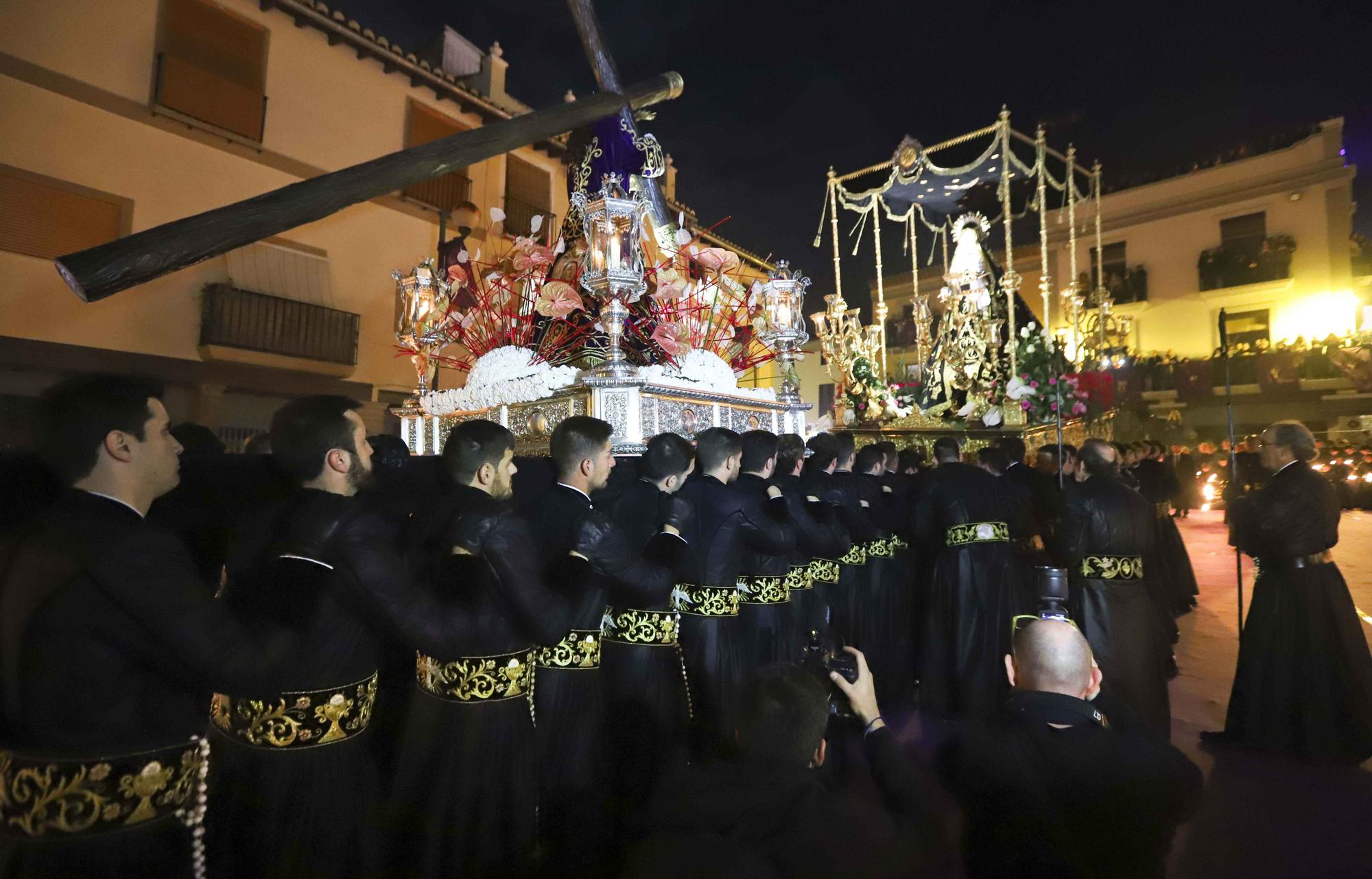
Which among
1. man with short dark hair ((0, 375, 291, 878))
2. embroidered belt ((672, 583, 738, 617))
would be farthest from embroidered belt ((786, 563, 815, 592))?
man with short dark hair ((0, 375, 291, 878))

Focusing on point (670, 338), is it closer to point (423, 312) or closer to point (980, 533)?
point (423, 312)

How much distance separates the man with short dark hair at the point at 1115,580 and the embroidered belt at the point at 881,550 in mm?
1620

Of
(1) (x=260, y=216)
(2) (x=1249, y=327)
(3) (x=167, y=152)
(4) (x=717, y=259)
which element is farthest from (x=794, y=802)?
(2) (x=1249, y=327)

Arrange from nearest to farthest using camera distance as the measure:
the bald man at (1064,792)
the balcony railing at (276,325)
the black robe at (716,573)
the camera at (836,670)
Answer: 1. the bald man at (1064,792)
2. the camera at (836,670)
3. the black robe at (716,573)
4. the balcony railing at (276,325)

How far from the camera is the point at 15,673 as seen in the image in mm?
1427

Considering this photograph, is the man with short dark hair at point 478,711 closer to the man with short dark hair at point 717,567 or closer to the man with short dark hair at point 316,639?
the man with short dark hair at point 316,639

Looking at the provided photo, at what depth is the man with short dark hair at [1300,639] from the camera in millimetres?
3604

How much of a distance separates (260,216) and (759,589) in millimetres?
3094

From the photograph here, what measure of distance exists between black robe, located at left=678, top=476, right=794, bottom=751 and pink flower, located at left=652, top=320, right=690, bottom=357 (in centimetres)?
121

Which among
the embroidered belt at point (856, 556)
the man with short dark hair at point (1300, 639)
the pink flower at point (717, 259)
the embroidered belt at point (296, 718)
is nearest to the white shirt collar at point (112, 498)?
the embroidered belt at point (296, 718)

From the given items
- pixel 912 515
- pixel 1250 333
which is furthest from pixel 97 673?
pixel 1250 333

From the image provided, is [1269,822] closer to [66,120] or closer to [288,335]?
[288,335]

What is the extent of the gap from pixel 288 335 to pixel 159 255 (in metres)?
9.99

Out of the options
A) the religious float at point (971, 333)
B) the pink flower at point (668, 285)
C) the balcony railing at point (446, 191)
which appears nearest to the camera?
the pink flower at point (668, 285)
